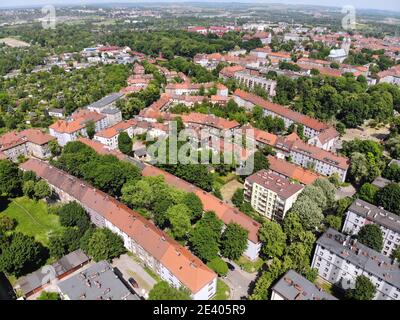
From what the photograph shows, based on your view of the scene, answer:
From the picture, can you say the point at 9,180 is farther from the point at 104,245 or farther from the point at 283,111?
the point at 283,111

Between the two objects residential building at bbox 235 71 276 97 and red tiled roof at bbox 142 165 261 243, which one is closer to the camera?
red tiled roof at bbox 142 165 261 243

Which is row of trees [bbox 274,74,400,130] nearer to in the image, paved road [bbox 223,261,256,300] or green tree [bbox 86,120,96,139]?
green tree [bbox 86,120,96,139]

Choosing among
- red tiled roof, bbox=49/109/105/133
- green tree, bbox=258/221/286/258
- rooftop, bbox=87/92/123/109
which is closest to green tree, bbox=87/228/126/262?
green tree, bbox=258/221/286/258

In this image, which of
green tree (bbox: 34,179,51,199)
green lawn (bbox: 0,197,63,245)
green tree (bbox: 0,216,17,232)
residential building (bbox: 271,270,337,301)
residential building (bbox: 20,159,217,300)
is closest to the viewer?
residential building (bbox: 271,270,337,301)

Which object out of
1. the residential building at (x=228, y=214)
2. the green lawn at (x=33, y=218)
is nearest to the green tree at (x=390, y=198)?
the residential building at (x=228, y=214)

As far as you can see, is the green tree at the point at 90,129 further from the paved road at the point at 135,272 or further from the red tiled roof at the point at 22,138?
the paved road at the point at 135,272

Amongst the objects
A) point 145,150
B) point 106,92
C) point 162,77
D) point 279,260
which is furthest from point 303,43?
point 279,260

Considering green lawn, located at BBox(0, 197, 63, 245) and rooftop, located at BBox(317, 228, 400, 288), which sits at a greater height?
rooftop, located at BBox(317, 228, 400, 288)
